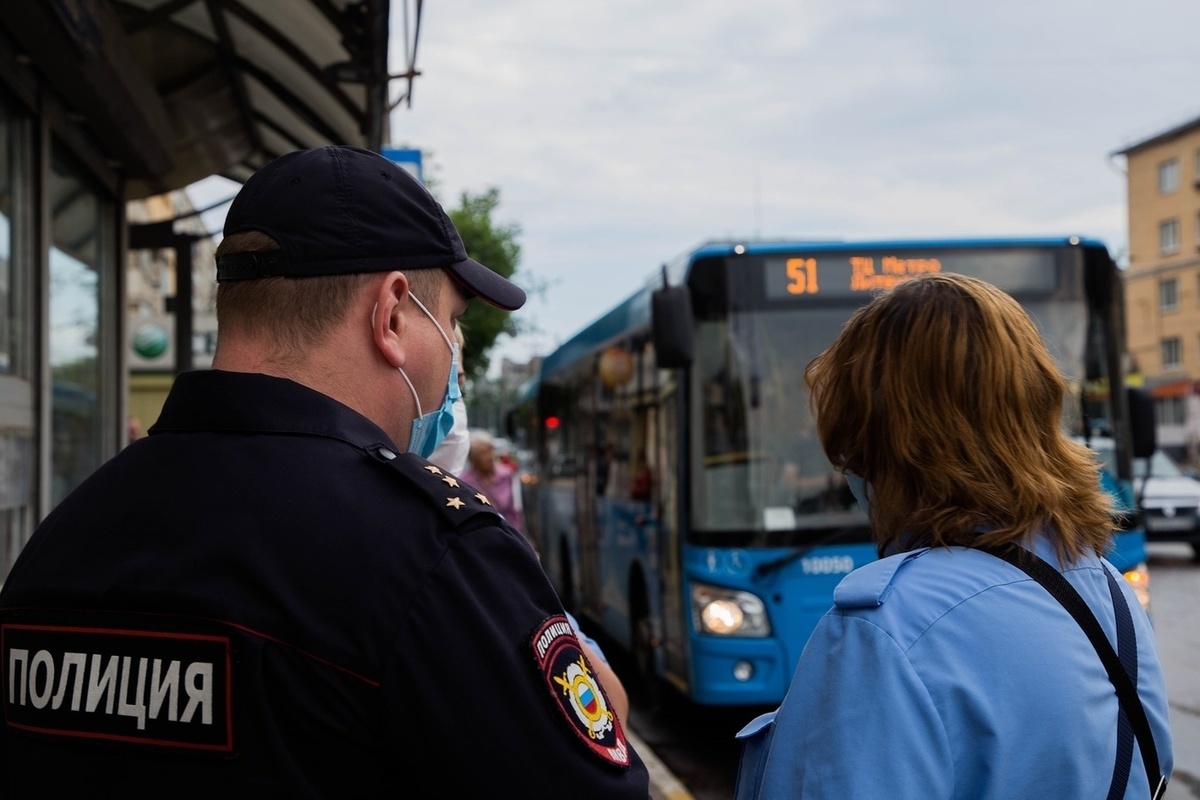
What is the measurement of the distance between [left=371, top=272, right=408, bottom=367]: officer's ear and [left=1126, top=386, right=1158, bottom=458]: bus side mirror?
23.3 feet

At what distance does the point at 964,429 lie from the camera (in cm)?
181

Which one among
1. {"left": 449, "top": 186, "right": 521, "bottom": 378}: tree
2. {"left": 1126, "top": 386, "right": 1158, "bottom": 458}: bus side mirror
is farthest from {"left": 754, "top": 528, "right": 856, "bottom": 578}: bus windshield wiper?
{"left": 449, "top": 186, "right": 521, "bottom": 378}: tree

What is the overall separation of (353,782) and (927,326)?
3.48 feet

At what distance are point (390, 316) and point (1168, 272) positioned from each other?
212 ft

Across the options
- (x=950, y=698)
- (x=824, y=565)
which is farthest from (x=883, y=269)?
(x=950, y=698)

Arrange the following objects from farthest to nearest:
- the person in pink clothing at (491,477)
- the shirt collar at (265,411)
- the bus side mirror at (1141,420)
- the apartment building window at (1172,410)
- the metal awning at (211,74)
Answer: the apartment building window at (1172,410) < the person in pink clothing at (491,477) < the bus side mirror at (1141,420) < the metal awning at (211,74) < the shirt collar at (265,411)

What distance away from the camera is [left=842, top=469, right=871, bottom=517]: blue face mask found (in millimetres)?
1972

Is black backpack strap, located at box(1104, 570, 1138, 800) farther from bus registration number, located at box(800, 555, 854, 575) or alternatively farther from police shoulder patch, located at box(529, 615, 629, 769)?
bus registration number, located at box(800, 555, 854, 575)

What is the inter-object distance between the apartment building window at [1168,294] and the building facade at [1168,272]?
47 millimetres

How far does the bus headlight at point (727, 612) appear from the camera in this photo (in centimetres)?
683

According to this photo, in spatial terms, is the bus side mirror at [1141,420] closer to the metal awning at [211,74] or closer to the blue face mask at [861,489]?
the metal awning at [211,74]

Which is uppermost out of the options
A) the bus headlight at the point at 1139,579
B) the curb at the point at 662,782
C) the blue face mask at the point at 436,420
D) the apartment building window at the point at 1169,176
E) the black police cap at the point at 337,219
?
the apartment building window at the point at 1169,176

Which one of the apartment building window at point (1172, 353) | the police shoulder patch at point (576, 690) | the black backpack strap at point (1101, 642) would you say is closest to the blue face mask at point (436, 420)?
the police shoulder patch at point (576, 690)

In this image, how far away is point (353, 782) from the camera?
A: 1.35 meters
